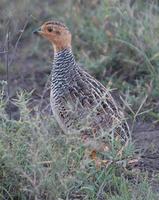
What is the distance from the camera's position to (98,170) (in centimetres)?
559

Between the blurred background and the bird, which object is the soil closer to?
the blurred background

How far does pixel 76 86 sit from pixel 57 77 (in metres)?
0.23

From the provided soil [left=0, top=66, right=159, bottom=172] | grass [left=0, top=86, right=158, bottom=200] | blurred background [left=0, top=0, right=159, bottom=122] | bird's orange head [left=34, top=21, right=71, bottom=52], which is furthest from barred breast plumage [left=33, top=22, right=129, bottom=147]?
blurred background [left=0, top=0, right=159, bottom=122]

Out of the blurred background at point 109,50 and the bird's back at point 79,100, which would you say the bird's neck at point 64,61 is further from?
the blurred background at point 109,50

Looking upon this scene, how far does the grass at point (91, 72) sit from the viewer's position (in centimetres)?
508

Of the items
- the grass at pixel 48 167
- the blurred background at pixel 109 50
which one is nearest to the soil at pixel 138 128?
the blurred background at pixel 109 50

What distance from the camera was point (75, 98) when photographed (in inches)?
245

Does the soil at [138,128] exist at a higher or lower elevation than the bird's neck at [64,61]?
lower

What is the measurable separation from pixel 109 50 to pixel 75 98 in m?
2.23

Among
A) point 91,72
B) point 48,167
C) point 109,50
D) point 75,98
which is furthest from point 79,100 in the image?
point 109,50

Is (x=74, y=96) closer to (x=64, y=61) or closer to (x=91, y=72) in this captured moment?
(x=64, y=61)

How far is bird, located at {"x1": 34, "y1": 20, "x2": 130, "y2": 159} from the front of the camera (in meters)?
5.94

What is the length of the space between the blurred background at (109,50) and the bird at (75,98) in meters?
0.61

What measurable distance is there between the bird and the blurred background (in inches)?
24.1
